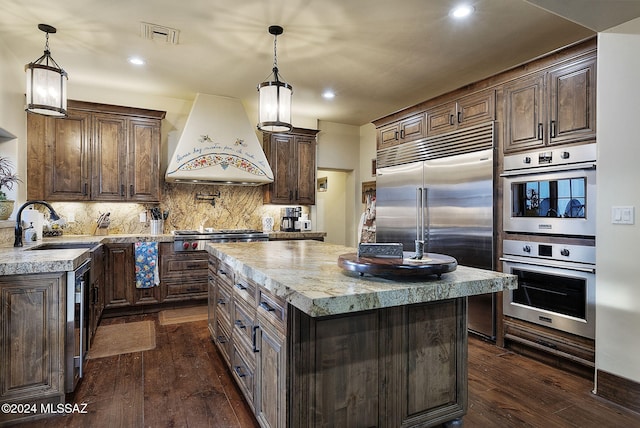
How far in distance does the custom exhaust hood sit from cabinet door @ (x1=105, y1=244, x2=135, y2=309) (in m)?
1.08

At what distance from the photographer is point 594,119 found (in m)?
2.50

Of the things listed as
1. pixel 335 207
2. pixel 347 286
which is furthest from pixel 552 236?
pixel 335 207

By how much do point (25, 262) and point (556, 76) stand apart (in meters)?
3.86

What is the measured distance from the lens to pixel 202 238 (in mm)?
4492

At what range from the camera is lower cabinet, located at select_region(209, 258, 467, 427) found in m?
1.49

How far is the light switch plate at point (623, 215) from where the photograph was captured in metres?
2.18

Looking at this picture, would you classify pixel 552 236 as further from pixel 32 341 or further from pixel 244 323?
pixel 32 341

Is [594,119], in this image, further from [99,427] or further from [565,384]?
[99,427]

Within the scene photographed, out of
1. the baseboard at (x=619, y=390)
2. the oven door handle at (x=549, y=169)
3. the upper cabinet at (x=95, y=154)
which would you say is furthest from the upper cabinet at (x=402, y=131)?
the upper cabinet at (x=95, y=154)

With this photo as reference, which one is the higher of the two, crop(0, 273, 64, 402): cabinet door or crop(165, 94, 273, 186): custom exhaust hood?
crop(165, 94, 273, 186): custom exhaust hood

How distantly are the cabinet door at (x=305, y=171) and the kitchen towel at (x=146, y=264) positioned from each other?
7.15 feet

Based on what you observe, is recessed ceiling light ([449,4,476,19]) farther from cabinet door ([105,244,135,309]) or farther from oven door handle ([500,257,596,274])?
cabinet door ([105,244,135,309])

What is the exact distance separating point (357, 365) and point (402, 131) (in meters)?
3.37

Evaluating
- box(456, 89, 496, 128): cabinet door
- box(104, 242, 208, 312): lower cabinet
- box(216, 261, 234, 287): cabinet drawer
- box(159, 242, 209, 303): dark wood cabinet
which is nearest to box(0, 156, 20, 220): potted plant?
box(104, 242, 208, 312): lower cabinet
